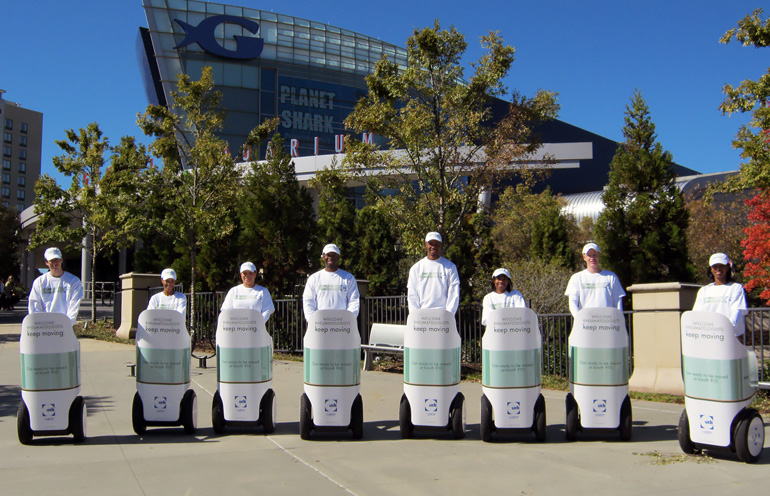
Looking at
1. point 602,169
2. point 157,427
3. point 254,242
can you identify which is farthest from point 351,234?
point 602,169

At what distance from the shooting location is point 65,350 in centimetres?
649

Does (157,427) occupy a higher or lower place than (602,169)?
lower

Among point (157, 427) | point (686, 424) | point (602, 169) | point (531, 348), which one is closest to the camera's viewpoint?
point (686, 424)

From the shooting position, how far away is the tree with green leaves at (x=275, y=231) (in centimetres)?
1622

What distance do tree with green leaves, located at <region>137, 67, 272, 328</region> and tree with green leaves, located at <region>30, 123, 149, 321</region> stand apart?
2365mm

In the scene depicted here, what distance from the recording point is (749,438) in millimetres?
5641

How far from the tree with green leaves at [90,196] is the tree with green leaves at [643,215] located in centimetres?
1252

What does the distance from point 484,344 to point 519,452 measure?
40.9 inches

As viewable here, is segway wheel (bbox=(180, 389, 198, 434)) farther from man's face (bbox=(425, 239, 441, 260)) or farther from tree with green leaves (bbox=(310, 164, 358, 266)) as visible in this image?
tree with green leaves (bbox=(310, 164, 358, 266))

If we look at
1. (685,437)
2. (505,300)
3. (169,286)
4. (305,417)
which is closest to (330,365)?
(305,417)

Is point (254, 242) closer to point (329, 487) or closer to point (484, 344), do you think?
point (484, 344)

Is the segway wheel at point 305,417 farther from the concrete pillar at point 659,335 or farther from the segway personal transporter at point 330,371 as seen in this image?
the concrete pillar at point 659,335

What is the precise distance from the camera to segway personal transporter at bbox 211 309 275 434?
22.4ft

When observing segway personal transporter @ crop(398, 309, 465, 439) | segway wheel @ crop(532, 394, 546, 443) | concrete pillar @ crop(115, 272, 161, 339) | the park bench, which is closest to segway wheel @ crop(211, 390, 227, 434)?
segway personal transporter @ crop(398, 309, 465, 439)
